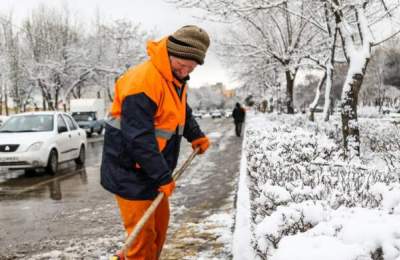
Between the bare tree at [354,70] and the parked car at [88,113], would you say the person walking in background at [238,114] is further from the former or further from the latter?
the bare tree at [354,70]

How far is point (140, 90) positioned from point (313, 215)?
1.28m

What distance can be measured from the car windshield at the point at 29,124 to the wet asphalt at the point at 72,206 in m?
1.11

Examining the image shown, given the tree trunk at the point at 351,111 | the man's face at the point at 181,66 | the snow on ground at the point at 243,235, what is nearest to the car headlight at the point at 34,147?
the snow on ground at the point at 243,235

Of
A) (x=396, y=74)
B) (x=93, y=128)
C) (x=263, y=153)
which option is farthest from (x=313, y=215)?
(x=396, y=74)

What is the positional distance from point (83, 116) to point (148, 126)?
96.9 ft

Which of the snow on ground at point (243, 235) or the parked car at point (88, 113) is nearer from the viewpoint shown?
the snow on ground at point (243, 235)

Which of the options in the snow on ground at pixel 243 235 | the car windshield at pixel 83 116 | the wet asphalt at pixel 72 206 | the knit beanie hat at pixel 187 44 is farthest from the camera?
the car windshield at pixel 83 116

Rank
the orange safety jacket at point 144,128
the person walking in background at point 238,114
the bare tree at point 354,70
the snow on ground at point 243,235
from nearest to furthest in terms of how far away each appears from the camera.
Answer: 1. the orange safety jacket at point 144,128
2. the snow on ground at point 243,235
3. the bare tree at point 354,70
4. the person walking in background at point 238,114

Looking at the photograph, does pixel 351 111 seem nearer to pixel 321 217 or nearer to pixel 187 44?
pixel 187 44

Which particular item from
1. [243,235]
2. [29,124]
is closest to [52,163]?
[29,124]

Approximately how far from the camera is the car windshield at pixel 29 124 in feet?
37.2

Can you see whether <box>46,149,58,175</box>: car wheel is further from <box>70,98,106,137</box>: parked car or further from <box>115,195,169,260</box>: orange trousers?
<box>70,98,106,137</box>: parked car

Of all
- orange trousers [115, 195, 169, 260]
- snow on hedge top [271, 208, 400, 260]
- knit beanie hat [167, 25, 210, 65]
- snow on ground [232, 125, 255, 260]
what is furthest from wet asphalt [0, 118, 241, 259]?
snow on hedge top [271, 208, 400, 260]

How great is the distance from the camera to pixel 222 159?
14375mm
